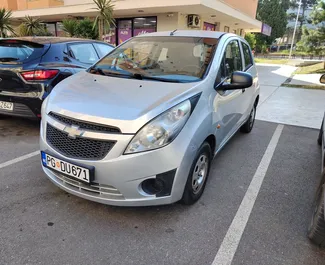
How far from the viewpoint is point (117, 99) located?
92.5 inches

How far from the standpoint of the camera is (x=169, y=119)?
86.5 inches

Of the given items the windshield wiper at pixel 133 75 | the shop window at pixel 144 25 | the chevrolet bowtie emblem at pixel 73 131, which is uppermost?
the shop window at pixel 144 25

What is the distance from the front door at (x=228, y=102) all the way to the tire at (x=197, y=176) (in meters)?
0.30

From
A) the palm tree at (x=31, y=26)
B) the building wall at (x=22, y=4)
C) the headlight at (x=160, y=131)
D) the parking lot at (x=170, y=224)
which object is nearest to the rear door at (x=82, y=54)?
Result: the parking lot at (x=170, y=224)

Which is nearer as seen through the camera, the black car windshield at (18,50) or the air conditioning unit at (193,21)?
the black car windshield at (18,50)

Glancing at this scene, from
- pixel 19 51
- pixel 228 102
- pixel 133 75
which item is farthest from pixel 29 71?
pixel 228 102

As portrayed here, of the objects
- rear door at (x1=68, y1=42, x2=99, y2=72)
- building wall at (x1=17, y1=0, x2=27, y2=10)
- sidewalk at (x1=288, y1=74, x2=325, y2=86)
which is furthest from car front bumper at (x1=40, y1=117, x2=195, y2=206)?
building wall at (x1=17, y1=0, x2=27, y2=10)

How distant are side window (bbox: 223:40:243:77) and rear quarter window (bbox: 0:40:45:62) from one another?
2797 millimetres

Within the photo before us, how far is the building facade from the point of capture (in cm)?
1214

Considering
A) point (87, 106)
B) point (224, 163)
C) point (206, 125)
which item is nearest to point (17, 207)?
point (87, 106)

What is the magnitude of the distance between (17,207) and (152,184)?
133cm

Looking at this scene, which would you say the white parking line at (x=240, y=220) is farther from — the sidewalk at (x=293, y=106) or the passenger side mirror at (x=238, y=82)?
the sidewalk at (x=293, y=106)

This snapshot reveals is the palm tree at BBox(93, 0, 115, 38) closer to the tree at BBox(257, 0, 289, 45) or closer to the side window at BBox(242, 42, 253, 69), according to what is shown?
the side window at BBox(242, 42, 253, 69)

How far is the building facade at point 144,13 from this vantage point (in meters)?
12.1
